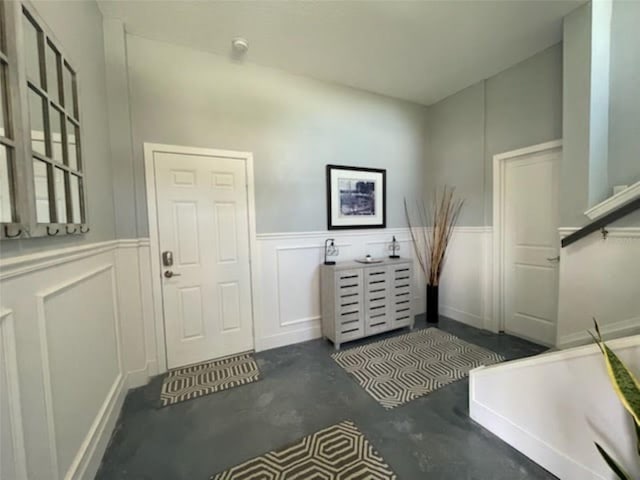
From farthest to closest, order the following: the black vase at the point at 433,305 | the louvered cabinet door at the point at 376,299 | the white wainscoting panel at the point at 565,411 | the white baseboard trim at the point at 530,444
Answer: the black vase at the point at 433,305 < the louvered cabinet door at the point at 376,299 < the white baseboard trim at the point at 530,444 < the white wainscoting panel at the point at 565,411

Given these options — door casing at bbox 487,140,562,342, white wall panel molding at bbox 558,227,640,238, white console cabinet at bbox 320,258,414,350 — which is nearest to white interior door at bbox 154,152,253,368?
white console cabinet at bbox 320,258,414,350

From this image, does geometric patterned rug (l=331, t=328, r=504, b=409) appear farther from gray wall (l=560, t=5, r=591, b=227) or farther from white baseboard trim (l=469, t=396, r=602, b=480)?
gray wall (l=560, t=5, r=591, b=227)

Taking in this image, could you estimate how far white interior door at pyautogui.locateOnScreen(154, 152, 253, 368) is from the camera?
2.37m

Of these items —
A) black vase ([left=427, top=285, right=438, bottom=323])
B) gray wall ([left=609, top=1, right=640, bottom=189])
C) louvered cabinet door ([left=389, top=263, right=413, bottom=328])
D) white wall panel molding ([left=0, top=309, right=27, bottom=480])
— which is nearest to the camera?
white wall panel molding ([left=0, top=309, right=27, bottom=480])

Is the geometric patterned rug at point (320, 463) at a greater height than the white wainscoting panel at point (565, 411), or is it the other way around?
the white wainscoting panel at point (565, 411)

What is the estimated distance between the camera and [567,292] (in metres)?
2.26

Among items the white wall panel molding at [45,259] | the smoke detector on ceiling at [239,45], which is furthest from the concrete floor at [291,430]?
the smoke detector on ceiling at [239,45]

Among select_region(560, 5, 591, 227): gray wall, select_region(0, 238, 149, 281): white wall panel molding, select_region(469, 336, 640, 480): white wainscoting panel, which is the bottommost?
select_region(469, 336, 640, 480): white wainscoting panel

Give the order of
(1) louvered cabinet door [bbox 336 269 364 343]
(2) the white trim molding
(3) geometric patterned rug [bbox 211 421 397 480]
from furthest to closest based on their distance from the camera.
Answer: (1) louvered cabinet door [bbox 336 269 364 343]
(2) the white trim molding
(3) geometric patterned rug [bbox 211 421 397 480]

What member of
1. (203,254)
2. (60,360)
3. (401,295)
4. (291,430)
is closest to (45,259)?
(60,360)

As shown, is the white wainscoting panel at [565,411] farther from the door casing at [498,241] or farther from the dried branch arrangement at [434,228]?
the dried branch arrangement at [434,228]

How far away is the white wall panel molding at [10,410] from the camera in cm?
80

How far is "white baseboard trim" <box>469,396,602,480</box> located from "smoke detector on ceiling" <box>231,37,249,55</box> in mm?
3218

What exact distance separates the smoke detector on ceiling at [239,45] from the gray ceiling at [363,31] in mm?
49
